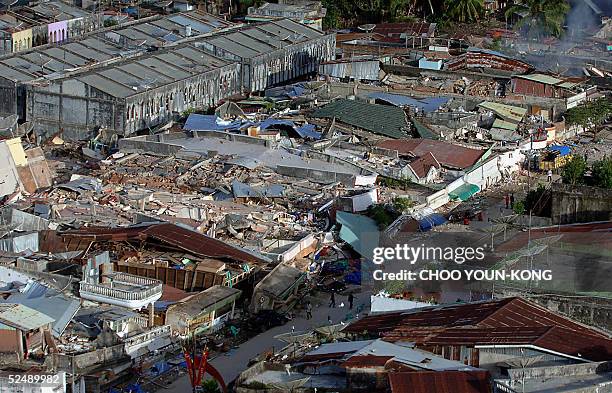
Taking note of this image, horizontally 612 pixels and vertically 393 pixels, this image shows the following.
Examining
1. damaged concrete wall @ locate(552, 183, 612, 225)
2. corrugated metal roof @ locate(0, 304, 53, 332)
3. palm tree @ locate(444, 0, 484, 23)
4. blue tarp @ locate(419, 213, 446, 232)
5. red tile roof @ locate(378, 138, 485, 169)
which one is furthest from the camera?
palm tree @ locate(444, 0, 484, 23)

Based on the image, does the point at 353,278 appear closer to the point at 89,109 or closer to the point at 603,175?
the point at 603,175

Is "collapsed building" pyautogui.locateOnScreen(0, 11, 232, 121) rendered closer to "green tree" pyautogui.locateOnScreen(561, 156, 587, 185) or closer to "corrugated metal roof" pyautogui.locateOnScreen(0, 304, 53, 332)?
"green tree" pyautogui.locateOnScreen(561, 156, 587, 185)

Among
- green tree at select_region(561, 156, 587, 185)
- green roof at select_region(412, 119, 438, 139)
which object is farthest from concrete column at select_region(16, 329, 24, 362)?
green roof at select_region(412, 119, 438, 139)

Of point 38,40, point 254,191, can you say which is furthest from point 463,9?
point 254,191

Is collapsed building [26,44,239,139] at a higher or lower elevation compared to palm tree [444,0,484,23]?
higher

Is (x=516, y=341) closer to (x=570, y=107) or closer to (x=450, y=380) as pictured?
(x=450, y=380)
